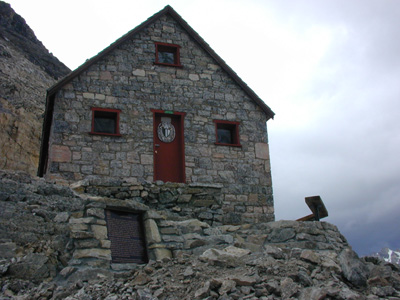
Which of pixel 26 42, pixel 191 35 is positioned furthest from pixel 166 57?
pixel 26 42

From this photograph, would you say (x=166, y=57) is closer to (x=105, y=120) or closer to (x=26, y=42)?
(x=105, y=120)

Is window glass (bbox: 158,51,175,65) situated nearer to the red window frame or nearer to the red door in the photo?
the red window frame

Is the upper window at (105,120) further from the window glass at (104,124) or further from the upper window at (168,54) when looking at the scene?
the upper window at (168,54)

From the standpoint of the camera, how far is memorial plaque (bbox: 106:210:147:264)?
7809mm

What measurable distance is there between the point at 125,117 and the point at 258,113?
443 cm

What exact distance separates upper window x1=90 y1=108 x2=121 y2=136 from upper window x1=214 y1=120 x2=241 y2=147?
311cm

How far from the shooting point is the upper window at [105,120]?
13.5 meters

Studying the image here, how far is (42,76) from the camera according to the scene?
28016 millimetres

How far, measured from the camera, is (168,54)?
15305 mm

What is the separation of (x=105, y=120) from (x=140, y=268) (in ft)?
24.5

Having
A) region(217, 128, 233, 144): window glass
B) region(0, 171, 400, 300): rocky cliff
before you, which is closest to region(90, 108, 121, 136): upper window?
region(217, 128, 233, 144): window glass

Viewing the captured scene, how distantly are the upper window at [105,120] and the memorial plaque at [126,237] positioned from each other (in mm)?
5277

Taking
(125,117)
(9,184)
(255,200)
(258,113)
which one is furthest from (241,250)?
(258,113)

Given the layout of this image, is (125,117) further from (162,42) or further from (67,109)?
(162,42)
